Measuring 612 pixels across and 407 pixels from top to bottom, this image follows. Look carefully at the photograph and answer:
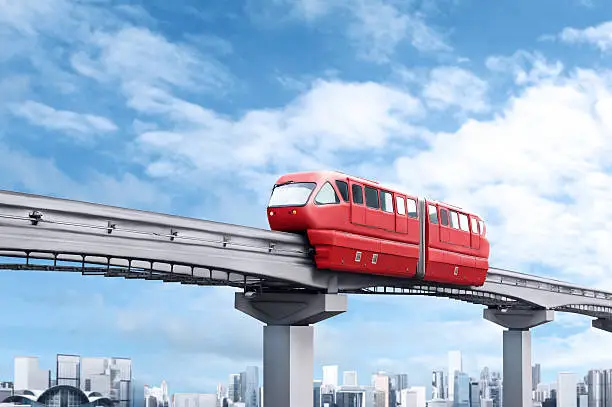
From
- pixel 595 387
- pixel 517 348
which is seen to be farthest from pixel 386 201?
pixel 595 387

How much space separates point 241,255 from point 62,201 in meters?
6.26

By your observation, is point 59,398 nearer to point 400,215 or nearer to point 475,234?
point 400,215

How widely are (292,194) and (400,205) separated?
4942mm

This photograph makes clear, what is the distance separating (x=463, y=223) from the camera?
34.3 metres

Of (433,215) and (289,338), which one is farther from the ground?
(433,215)

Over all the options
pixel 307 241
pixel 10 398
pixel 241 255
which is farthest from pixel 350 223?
pixel 10 398

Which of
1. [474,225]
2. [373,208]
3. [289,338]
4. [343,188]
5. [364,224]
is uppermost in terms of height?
[343,188]

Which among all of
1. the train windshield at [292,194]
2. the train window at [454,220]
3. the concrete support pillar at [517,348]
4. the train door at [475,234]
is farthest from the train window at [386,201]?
the concrete support pillar at [517,348]

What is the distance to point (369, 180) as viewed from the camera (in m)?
27.4

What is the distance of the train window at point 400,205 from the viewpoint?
28548 mm

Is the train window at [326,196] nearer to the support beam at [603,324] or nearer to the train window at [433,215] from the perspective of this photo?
the train window at [433,215]

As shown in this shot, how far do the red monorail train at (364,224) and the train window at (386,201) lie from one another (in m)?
0.02

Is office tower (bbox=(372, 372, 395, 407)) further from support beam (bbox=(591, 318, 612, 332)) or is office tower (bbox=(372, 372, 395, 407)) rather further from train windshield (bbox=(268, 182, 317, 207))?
train windshield (bbox=(268, 182, 317, 207))

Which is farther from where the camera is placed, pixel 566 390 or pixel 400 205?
pixel 566 390
